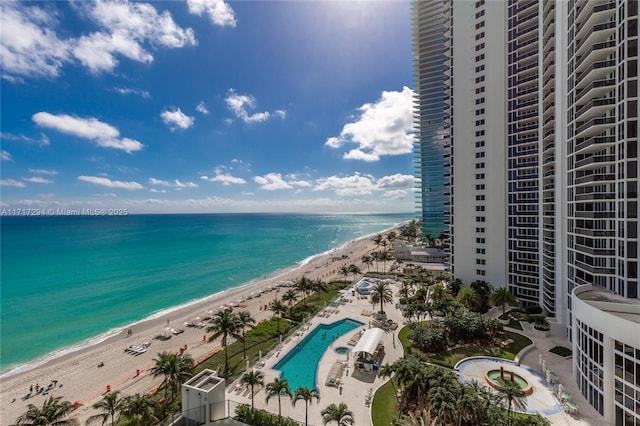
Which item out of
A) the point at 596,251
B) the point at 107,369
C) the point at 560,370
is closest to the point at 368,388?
the point at 560,370

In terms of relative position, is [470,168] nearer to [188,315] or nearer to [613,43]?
[613,43]

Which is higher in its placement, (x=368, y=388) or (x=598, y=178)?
(x=598, y=178)

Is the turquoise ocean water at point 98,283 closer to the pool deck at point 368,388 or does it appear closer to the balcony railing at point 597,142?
the pool deck at point 368,388

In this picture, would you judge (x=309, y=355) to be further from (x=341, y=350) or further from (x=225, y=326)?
(x=225, y=326)

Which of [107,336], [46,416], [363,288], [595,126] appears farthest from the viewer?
[363,288]

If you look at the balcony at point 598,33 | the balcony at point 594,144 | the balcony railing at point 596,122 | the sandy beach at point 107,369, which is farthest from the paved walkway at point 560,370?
the sandy beach at point 107,369

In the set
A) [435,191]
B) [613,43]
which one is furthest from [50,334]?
[435,191]

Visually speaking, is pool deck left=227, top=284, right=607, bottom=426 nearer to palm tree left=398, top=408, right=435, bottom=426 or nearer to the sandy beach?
palm tree left=398, top=408, right=435, bottom=426
